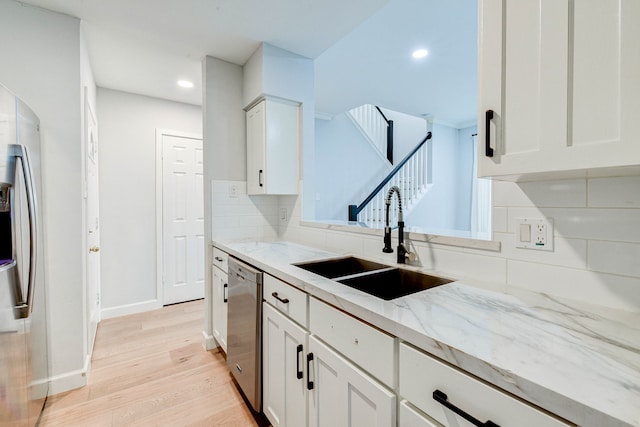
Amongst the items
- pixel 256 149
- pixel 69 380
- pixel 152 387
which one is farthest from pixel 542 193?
pixel 69 380

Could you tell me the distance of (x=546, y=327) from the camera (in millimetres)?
750

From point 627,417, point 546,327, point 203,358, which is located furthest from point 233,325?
point 627,417

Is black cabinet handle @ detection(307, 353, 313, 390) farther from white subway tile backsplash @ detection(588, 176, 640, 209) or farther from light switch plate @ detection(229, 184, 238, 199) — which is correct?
light switch plate @ detection(229, 184, 238, 199)

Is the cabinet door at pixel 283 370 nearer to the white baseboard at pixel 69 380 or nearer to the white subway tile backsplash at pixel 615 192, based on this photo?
the white subway tile backsplash at pixel 615 192

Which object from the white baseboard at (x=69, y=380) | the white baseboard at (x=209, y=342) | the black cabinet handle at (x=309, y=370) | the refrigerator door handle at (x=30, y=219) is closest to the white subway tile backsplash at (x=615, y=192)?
the black cabinet handle at (x=309, y=370)

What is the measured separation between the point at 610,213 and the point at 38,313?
109 inches

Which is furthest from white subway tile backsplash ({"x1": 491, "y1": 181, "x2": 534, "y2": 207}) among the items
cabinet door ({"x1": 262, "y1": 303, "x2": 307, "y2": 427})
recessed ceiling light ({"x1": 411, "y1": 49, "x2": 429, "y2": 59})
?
recessed ceiling light ({"x1": 411, "y1": 49, "x2": 429, "y2": 59})

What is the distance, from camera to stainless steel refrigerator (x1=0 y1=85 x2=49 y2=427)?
1219 millimetres

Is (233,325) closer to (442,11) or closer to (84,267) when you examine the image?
(84,267)

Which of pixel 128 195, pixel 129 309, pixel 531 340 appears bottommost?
pixel 129 309

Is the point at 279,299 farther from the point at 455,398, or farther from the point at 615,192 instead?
the point at 615,192

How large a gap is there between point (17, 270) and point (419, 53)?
10.5 ft

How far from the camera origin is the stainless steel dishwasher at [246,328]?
1530mm

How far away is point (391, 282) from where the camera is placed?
1.45 meters
